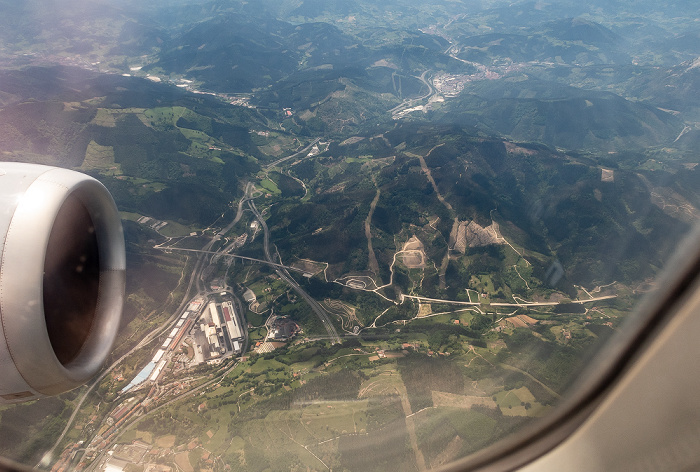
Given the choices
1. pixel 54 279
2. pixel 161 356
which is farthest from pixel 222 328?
pixel 54 279

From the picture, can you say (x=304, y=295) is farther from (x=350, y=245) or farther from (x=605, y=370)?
(x=605, y=370)

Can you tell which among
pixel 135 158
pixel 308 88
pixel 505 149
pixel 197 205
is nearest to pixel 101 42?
pixel 308 88

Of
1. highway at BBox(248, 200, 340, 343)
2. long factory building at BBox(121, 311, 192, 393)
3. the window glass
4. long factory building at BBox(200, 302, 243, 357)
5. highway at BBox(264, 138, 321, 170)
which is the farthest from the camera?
highway at BBox(264, 138, 321, 170)

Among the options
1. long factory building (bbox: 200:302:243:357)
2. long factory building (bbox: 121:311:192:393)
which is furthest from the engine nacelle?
long factory building (bbox: 200:302:243:357)

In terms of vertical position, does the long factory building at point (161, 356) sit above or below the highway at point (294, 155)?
above

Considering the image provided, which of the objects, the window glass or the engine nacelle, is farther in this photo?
the window glass

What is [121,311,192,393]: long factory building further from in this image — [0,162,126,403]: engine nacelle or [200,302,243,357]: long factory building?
[0,162,126,403]: engine nacelle

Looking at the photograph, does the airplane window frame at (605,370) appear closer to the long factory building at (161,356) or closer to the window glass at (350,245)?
the window glass at (350,245)

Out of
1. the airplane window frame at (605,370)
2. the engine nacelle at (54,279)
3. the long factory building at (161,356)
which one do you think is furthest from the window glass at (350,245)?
the engine nacelle at (54,279)

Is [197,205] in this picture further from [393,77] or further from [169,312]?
[393,77]
